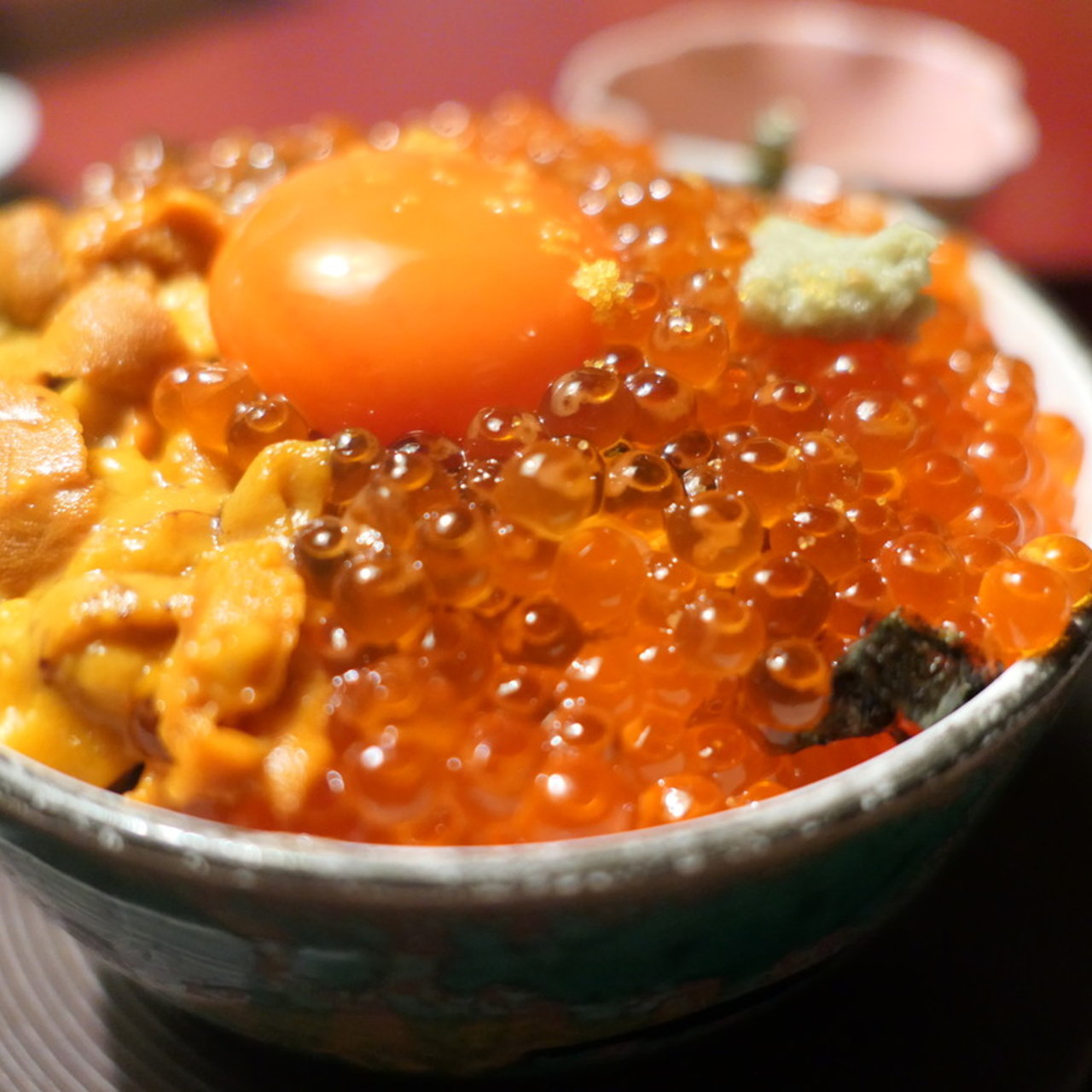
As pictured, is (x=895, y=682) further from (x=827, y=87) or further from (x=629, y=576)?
(x=827, y=87)

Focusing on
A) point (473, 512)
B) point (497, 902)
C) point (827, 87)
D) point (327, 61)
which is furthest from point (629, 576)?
point (327, 61)

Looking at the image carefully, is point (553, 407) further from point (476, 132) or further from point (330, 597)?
point (476, 132)

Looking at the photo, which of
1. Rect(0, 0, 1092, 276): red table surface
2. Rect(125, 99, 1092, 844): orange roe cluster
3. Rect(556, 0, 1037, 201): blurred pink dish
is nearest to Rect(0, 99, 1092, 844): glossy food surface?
Rect(125, 99, 1092, 844): orange roe cluster

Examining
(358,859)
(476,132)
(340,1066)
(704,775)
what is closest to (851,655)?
(704,775)

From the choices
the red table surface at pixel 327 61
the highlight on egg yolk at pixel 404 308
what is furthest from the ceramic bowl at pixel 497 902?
the red table surface at pixel 327 61

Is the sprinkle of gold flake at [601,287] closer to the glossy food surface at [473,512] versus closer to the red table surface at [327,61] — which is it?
the glossy food surface at [473,512]

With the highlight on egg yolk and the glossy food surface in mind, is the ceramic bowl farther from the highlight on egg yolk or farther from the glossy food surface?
the highlight on egg yolk
